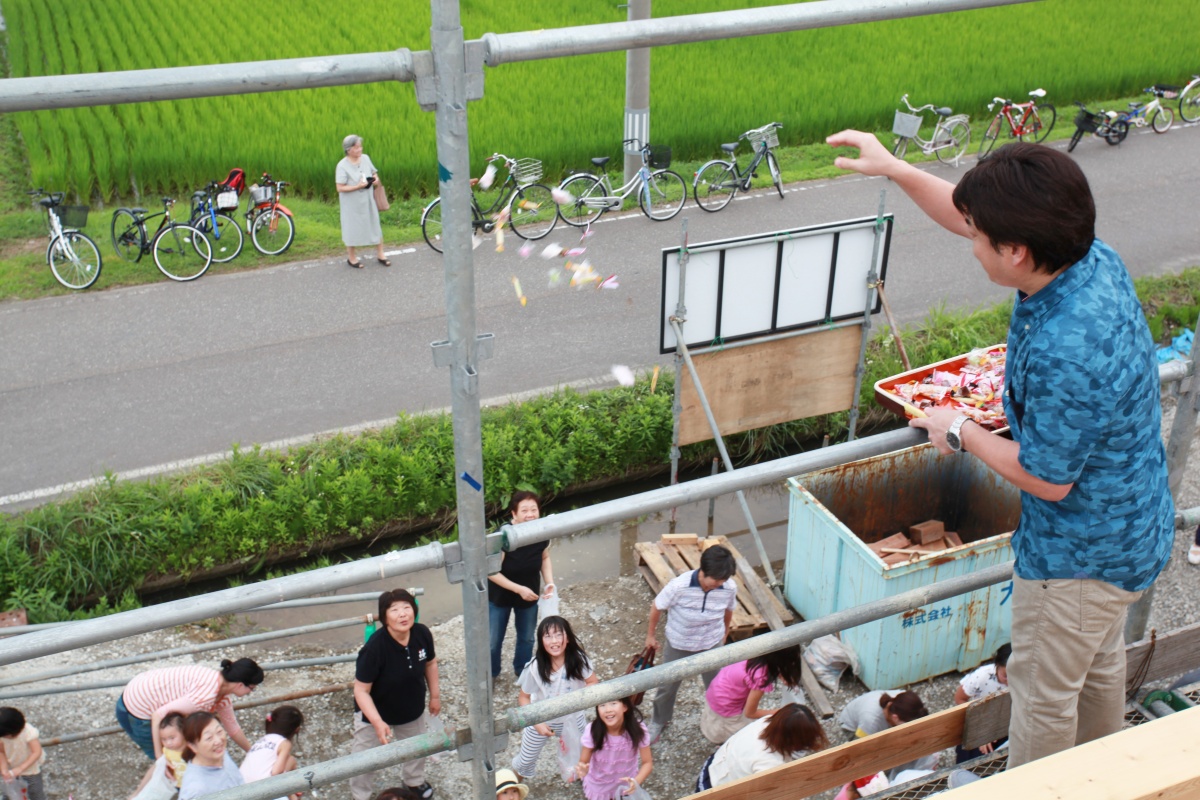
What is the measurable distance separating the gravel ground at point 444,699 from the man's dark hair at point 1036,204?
3.27 meters

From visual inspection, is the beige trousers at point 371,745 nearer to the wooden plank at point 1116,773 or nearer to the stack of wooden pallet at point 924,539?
the stack of wooden pallet at point 924,539

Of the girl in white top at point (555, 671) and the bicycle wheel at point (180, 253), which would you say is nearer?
the girl in white top at point (555, 671)

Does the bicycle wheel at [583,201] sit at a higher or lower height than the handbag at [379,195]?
lower

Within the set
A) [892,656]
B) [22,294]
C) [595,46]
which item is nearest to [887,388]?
[892,656]

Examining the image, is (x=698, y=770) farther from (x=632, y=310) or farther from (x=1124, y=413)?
(x=632, y=310)

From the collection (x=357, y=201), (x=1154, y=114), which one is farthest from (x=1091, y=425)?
(x=1154, y=114)

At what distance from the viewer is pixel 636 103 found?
440 inches

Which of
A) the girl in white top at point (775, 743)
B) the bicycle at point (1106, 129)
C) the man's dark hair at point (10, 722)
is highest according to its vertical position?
the girl in white top at point (775, 743)

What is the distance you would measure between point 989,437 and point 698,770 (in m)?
3.04

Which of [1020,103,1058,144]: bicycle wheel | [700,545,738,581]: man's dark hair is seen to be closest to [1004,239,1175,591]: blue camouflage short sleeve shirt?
[700,545,738,581]: man's dark hair

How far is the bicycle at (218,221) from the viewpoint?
9.98 metres

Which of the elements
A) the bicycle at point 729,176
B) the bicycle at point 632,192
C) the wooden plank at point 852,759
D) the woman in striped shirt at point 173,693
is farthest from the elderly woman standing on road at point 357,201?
the wooden plank at point 852,759

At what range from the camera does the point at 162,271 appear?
32.4 feet

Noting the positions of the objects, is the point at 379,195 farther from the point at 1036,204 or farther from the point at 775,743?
the point at 1036,204
